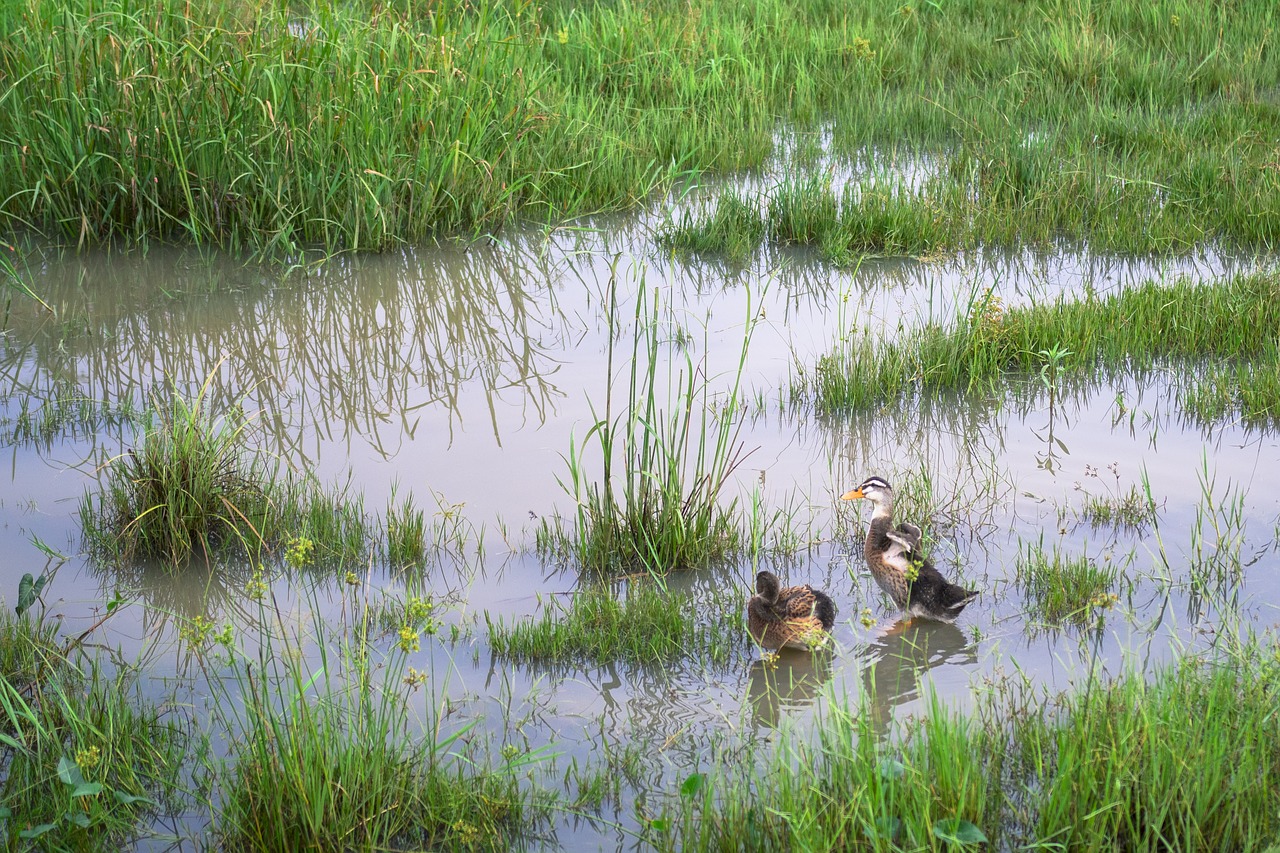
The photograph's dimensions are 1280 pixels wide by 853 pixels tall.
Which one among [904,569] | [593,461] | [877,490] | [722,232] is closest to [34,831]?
[904,569]

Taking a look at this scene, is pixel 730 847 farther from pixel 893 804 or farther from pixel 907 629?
pixel 907 629

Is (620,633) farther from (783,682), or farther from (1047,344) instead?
(1047,344)

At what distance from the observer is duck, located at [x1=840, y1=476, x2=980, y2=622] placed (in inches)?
162

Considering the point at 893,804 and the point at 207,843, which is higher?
the point at 893,804

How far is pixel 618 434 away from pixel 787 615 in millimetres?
1796

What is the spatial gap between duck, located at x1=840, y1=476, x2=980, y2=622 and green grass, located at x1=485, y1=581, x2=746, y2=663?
1.88 ft

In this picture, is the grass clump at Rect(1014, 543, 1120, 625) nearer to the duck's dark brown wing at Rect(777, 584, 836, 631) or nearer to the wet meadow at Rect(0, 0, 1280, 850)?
the wet meadow at Rect(0, 0, 1280, 850)

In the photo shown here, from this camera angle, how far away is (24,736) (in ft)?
11.2

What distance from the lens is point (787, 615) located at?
4.01m

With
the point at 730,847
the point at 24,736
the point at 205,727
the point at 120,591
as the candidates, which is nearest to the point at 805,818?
the point at 730,847

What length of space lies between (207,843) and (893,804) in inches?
69.5

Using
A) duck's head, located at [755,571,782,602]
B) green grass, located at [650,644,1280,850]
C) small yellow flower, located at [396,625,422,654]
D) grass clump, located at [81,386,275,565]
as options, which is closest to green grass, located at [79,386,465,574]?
grass clump, located at [81,386,275,565]

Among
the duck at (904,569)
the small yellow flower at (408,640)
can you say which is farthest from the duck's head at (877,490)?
the small yellow flower at (408,640)

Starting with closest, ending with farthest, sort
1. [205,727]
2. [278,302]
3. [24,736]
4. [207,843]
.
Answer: [207,843]
[24,736]
[205,727]
[278,302]
